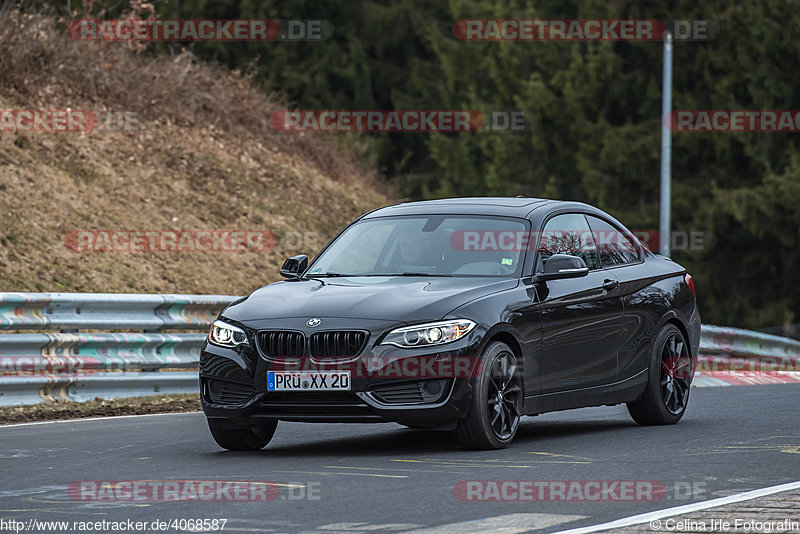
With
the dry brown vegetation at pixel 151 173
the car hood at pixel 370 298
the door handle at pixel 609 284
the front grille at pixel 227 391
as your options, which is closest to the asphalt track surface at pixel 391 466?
the front grille at pixel 227 391

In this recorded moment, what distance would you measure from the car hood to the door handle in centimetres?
111

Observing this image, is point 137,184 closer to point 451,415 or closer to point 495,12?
point 451,415

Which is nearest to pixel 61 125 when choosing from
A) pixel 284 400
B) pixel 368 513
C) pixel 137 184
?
pixel 137 184

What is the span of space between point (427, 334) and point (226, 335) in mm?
1388

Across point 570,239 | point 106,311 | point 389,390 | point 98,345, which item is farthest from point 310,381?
point 106,311

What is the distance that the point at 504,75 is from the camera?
38562 millimetres

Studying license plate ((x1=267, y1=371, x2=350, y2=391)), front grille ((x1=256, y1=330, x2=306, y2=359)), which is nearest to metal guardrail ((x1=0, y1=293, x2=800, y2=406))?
front grille ((x1=256, y1=330, x2=306, y2=359))

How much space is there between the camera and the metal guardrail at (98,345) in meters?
13.0

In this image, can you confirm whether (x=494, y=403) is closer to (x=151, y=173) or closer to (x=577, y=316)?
(x=577, y=316)

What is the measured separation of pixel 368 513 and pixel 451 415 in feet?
7.50

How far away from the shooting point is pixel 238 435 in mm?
10141

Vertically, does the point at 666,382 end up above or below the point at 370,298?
below

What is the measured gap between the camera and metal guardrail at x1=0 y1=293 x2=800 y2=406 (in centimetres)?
1305

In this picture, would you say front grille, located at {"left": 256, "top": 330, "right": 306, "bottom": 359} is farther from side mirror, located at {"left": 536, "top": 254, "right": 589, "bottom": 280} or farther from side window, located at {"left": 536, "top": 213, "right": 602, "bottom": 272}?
side window, located at {"left": 536, "top": 213, "right": 602, "bottom": 272}
